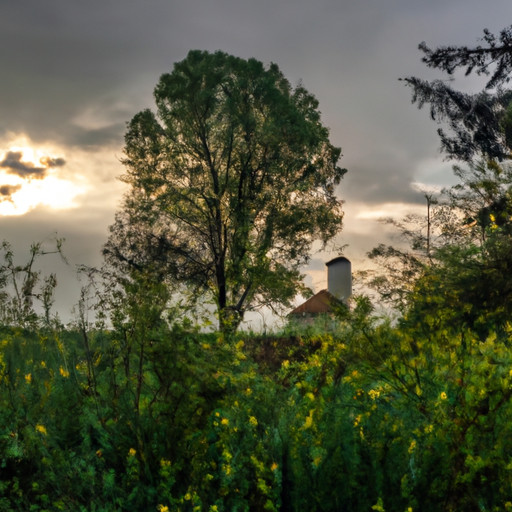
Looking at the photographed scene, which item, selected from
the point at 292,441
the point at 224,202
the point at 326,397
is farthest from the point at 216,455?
the point at 224,202

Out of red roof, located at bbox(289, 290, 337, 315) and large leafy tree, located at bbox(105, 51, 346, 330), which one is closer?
large leafy tree, located at bbox(105, 51, 346, 330)

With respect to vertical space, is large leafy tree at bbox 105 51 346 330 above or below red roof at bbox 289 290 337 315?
above

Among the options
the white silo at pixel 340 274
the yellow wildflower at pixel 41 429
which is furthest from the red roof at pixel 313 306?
the yellow wildflower at pixel 41 429

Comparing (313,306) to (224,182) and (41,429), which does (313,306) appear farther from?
(41,429)

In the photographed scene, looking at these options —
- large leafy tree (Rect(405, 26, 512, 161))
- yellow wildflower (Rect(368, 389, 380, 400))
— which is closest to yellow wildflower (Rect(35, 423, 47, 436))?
yellow wildflower (Rect(368, 389, 380, 400))

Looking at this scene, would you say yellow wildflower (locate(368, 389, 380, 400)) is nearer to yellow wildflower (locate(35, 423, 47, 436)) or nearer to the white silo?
yellow wildflower (locate(35, 423, 47, 436))

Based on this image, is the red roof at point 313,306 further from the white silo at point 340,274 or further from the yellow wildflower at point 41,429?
the yellow wildflower at point 41,429

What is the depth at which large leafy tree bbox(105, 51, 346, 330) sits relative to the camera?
22047 millimetres

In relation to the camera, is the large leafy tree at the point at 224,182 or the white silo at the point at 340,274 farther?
the white silo at the point at 340,274

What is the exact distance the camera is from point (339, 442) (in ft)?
14.6

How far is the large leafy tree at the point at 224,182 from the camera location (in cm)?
2205

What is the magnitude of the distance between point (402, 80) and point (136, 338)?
12.8 meters

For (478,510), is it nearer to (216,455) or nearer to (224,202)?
(216,455)

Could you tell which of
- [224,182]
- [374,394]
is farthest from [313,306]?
[374,394]
